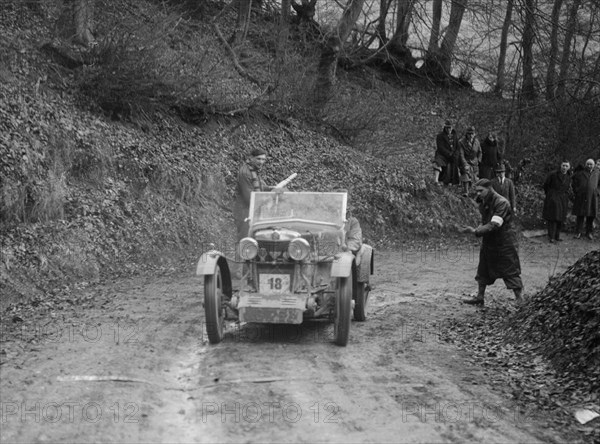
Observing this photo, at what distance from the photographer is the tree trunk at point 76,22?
50.4 feet

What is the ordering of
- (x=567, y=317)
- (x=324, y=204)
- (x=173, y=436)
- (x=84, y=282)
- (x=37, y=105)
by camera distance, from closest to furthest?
(x=173, y=436), (x=567, y=317), (x=324, y=204), (x=84, y=282), (x=37, y=105)

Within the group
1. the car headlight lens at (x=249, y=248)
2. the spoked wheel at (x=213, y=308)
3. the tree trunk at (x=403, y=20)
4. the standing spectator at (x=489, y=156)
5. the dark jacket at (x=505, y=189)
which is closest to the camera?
the spoked wheel at (x=213, y=308)

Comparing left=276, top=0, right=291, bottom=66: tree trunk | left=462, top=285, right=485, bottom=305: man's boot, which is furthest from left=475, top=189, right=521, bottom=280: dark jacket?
left=276, top=0, right=291, bottom=66: tree trunk

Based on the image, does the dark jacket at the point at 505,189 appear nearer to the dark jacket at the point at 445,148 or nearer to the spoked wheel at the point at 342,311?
the dark jacket at the point at 445,148

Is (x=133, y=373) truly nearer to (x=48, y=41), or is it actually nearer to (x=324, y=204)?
(x=324, y=204)

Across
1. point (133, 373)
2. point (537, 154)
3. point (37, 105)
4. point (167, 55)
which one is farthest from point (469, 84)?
point (133, 373)

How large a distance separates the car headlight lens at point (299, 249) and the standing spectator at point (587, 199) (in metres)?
12.9

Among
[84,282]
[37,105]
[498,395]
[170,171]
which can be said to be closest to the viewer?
[498,395]

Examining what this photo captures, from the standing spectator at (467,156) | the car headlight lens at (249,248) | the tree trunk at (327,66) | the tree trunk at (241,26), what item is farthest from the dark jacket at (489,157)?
the car headlight lens at (249,248)

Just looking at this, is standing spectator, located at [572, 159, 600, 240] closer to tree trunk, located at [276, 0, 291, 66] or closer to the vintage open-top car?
tree trunk, located at [276, 0, 291, 66]

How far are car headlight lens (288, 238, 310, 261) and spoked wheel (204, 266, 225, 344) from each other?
2.89 ft

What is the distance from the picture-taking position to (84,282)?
10805 mm

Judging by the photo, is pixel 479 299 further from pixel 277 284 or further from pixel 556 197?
pixel 556 197

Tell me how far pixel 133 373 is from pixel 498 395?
3.34 m
